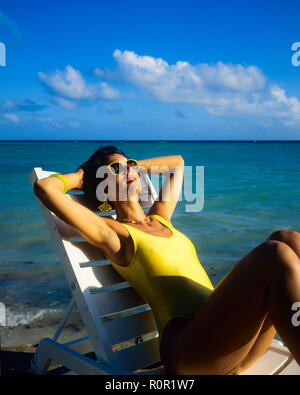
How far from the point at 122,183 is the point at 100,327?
1070 mm

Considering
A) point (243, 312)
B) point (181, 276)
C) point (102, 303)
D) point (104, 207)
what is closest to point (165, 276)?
point (181, 276)

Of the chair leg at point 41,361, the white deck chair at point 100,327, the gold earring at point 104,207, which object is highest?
the gold earring at point 104,207

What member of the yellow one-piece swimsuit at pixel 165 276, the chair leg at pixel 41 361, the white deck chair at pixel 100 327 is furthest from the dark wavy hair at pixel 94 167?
the chair leg at pixel 41 361

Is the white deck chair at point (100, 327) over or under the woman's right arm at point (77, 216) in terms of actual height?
under

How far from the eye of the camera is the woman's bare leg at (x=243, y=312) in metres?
1.89

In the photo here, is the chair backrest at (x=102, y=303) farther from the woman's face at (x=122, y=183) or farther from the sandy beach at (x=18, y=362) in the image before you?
the sandy beach at (x=18, y=362)

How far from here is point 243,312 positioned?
78.2 inches

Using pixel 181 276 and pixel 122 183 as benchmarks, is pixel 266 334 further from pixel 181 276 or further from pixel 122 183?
pixel 122 183

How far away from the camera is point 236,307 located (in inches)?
78.2

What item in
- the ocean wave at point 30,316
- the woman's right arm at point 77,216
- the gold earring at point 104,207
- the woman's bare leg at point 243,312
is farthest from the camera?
the ocean wave at point 30,316

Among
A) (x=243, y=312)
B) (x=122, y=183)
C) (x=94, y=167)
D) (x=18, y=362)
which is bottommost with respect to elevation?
(x=18, y=362)

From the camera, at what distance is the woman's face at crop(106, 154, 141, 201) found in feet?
9.71

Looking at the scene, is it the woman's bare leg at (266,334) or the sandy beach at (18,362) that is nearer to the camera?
the woman's bare leg at (266,334)
